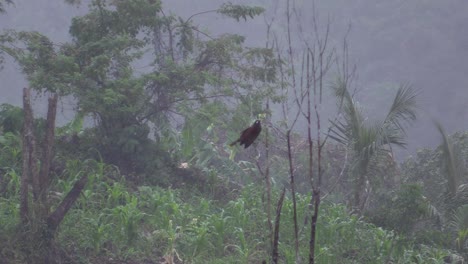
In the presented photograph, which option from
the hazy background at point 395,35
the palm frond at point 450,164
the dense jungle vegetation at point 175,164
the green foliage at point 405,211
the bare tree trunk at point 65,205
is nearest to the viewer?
the bare tree trunk at point 65,205

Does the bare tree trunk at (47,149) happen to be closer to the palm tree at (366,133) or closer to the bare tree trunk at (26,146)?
the bare tree trunk at (26,146)

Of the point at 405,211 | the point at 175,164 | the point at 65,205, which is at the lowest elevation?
the point at 65,205

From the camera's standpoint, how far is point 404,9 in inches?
1449

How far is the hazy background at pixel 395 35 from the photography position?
33.8 metres

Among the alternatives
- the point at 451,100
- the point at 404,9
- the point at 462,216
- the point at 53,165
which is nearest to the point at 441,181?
the point at 462,216

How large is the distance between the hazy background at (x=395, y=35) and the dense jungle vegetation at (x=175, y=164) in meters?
21.6

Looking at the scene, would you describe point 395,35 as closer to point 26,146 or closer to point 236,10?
point 236,10

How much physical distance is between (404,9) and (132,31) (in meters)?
28.2

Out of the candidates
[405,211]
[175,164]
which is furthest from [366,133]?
[175,164]

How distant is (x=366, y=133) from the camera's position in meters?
11.2

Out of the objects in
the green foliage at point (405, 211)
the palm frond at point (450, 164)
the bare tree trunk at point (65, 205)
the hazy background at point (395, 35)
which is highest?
the hazy background at point (395, 35)

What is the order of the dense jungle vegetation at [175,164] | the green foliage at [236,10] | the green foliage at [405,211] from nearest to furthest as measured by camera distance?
the dense jungle vegetation at [175,164]
the green foliage at [405,211]
the green foliage at [236,10]

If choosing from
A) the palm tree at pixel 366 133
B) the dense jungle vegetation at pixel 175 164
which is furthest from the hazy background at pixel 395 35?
the dense jungle vegetation at pixel 175 164

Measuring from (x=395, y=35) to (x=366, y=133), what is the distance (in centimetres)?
2684
